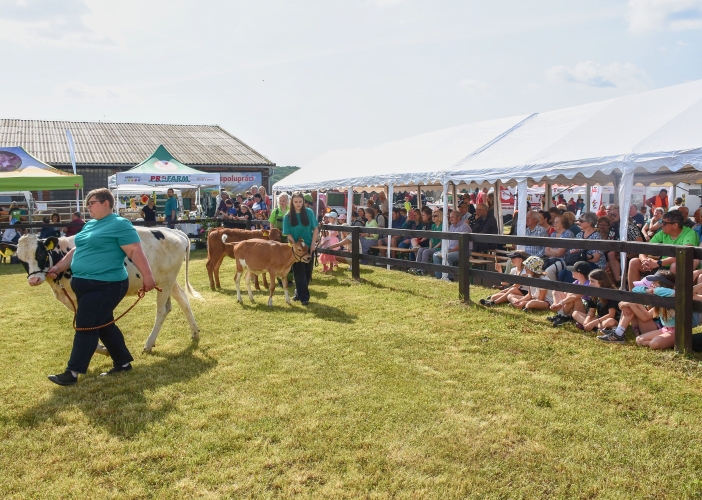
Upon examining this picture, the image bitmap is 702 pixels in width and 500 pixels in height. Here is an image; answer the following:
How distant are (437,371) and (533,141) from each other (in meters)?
7.76

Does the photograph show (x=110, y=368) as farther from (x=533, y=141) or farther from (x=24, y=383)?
(x=533, y=141)

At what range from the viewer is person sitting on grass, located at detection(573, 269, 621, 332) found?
6836 mm

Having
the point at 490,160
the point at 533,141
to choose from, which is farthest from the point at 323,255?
the point at 533,141

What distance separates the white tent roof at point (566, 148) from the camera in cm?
→ 873

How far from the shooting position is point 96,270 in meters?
5.37

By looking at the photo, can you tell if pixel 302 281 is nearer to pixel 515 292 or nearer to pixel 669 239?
pixel 515 292

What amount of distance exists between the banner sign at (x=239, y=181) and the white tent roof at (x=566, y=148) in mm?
20473

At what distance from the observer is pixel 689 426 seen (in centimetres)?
427

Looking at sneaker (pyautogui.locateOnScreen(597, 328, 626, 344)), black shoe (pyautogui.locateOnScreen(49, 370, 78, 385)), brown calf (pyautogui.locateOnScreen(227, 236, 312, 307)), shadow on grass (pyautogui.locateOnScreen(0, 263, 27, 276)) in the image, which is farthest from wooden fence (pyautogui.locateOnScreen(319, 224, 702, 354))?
shadow on grass (pyautogui.locateOnScreen(0, 263, 27, 276))

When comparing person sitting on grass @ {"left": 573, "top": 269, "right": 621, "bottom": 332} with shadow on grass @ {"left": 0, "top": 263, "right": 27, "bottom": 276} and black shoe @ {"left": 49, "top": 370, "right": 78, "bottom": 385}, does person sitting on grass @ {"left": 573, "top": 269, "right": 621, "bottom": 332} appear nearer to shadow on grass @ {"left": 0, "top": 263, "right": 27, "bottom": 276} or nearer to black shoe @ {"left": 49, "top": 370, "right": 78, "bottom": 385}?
black shoe @ {"left": 49, "top": 370, "right": 78, "bottom": 385}

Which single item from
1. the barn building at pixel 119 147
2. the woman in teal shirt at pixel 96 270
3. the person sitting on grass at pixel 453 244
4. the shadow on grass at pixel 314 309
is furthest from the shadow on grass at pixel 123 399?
the barn building at pixel 119 147

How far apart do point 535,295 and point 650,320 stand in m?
1.93

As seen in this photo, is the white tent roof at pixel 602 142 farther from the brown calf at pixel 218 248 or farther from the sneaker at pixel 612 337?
the brown calf at pixel 218 248

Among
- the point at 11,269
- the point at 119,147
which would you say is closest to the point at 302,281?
the point at 11,269
